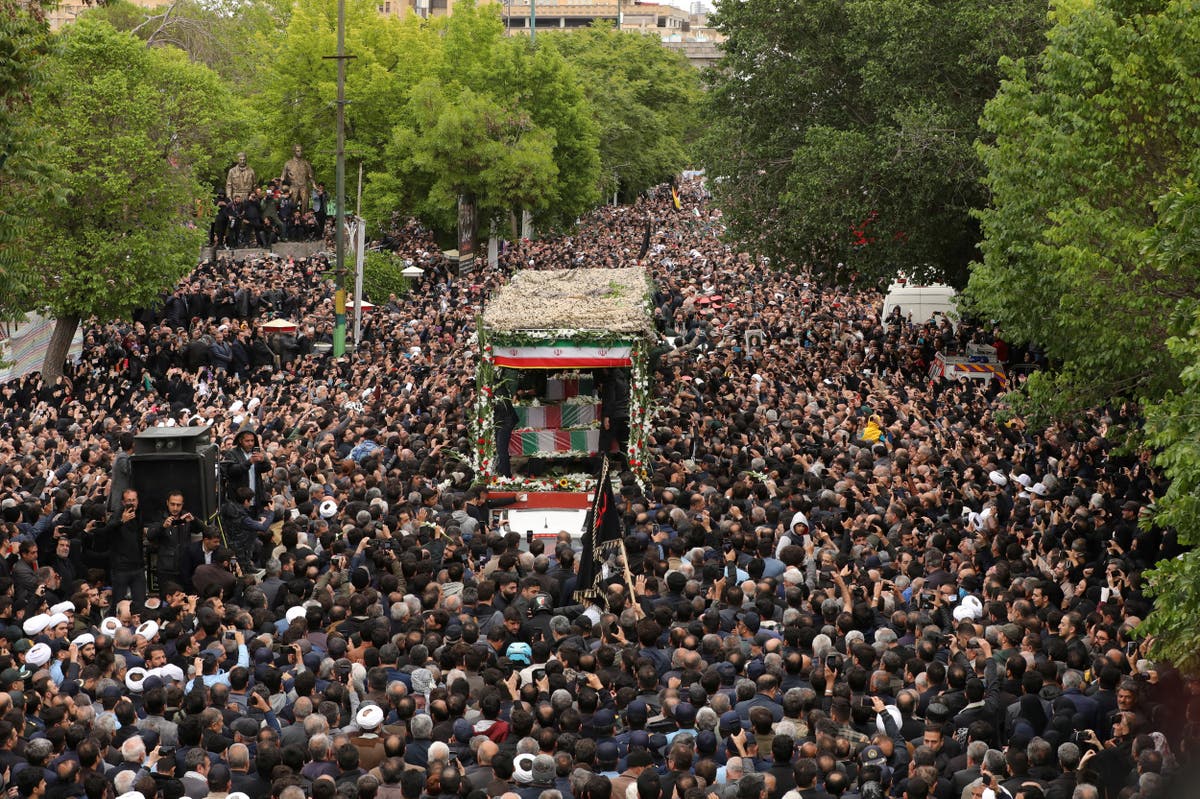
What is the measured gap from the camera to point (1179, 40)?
52.2 feet

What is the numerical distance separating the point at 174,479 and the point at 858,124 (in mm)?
19306

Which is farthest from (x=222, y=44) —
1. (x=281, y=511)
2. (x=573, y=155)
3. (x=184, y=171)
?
(x=281, y=511)

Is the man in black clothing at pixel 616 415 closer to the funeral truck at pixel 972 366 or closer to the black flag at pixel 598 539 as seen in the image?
the black flag at pixel 598 539

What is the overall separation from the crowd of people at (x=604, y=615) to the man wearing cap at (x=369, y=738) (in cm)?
2

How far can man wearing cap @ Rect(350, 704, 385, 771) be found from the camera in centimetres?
993

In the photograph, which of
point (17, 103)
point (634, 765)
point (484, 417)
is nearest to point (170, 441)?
point (17, 103)

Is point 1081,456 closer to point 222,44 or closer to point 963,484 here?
point 963,484

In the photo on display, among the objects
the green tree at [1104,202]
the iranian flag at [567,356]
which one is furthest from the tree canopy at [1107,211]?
the iranian flag at [567,356]

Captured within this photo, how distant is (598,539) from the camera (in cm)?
1541

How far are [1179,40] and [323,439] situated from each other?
11.5 metres

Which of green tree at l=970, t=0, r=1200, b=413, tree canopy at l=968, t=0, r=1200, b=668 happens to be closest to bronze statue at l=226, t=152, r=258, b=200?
tree canopy at l=968, t=0, r=1200, b=668

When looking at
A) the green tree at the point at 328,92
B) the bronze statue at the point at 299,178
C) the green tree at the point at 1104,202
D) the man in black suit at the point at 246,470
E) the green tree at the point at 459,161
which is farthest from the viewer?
the green tree at the point at 328,92

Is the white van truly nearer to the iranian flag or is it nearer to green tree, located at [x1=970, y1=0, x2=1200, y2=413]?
green tree, located at [x1=970, y1=0, x2=1200, y2=413]

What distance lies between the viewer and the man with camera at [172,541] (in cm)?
1494
